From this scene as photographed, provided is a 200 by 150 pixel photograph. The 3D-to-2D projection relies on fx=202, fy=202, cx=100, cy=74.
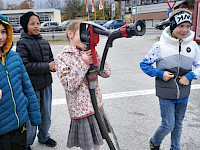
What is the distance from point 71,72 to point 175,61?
120cm

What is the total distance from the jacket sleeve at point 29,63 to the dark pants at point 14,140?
0.73 metres

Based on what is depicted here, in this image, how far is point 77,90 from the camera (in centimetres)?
202

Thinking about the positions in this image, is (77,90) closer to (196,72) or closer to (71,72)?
(71,72)

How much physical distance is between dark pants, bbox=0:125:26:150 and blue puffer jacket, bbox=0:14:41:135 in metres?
0.07

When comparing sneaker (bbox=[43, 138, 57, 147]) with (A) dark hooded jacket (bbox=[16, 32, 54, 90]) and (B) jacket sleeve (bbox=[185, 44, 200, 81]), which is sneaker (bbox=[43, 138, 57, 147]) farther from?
(B) jacket sleeve (bbox=[185, 44, 200, 81])

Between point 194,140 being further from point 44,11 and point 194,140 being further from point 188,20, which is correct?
point 44,11

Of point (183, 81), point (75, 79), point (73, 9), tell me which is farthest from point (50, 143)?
point (73, 9)

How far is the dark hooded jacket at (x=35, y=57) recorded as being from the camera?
245cm

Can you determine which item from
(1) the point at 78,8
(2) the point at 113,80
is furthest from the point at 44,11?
(2) the point at 113,80

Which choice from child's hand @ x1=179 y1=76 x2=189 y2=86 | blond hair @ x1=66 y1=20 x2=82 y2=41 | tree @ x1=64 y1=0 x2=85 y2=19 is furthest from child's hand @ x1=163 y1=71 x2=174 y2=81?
tree @ x1=64 y1=0 x2=85 y2=19

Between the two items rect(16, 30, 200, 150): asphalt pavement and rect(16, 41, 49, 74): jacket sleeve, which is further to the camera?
rect(16, 30, 200, 150): asphalt pavement

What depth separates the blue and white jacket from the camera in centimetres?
229

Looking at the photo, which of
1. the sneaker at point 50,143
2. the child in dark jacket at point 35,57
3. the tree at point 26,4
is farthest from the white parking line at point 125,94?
the tree at point 26,4

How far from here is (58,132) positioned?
325 centimetres
